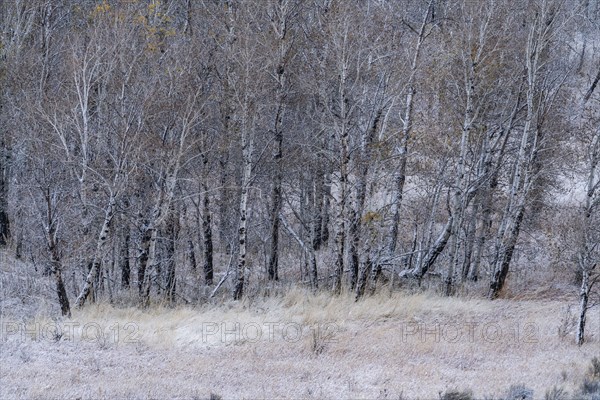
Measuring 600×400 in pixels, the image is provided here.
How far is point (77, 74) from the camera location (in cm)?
1484

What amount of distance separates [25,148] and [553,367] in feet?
48.8

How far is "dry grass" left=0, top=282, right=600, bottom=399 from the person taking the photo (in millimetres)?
8391

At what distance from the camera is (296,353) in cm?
1020

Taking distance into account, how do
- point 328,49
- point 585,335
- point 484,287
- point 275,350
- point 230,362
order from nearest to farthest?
point 230,362
point 275,350
point 585,335
point 328,49
point 484,287

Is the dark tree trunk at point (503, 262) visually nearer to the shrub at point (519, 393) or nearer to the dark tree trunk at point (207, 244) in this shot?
the dark tree trunk at point (207, 244)

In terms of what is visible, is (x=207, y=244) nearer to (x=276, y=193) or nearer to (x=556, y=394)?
(x=276, y=193)

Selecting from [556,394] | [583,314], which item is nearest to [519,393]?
[556,394]

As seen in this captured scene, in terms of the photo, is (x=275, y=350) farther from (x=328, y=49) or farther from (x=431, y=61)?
(x=431, y=61)

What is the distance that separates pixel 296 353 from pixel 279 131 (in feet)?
29.2

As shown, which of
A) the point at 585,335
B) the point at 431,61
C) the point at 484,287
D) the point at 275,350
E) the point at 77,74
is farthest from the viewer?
the point at 484,287

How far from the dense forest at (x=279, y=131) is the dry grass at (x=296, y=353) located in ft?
7.37

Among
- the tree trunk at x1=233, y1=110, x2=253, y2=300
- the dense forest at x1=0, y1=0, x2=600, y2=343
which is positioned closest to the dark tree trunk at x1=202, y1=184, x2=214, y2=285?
the dense forest at x1=0, y1=0, x2=600, y2=343

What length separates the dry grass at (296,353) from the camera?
27.5 feet

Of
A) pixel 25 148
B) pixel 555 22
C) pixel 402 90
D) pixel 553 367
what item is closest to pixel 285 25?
pixel 402 90
